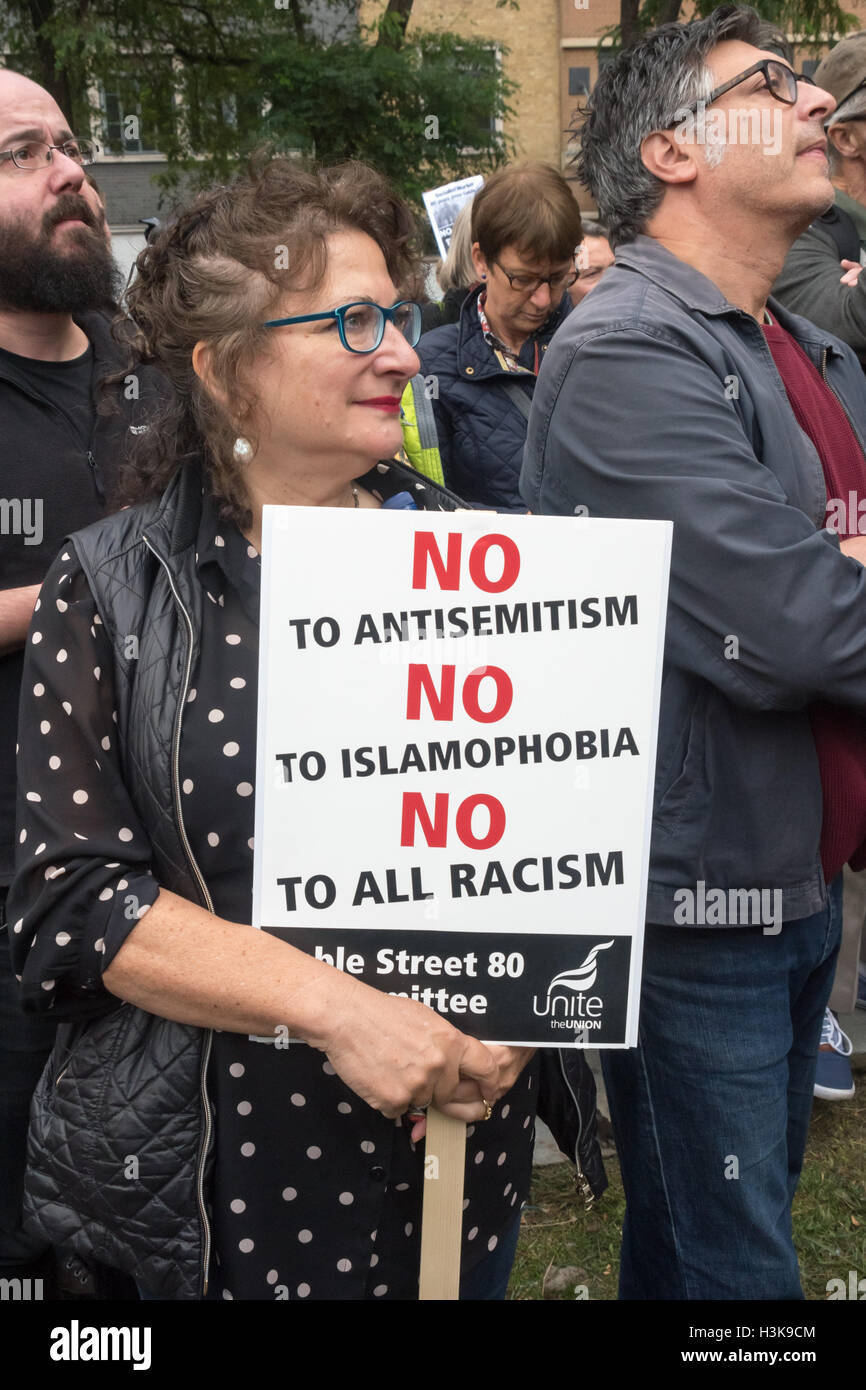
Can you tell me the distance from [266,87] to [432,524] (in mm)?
14517

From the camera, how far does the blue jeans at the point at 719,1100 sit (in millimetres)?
1931

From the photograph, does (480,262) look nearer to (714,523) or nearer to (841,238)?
(841,238)

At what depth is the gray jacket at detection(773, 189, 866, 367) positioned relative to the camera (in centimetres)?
307

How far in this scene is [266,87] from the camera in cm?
1430

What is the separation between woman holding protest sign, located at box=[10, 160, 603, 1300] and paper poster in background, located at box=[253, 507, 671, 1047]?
0.27 feet

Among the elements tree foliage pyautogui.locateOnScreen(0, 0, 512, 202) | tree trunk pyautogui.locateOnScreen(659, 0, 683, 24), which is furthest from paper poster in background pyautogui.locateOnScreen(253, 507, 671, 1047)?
tree foliage pyautogui.locateOnScreen(0, 0, 512, 202)

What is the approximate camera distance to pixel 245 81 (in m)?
14.4

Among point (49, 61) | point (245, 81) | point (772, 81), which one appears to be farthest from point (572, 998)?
point (245, 81)

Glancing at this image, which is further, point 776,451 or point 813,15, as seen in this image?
point 813,15

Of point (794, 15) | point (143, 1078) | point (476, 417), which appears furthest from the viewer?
point (794, 15)

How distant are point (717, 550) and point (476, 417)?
6.59 feet

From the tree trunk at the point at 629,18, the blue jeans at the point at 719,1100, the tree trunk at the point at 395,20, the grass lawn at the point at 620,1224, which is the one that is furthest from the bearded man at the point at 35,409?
the tree trunk at the point at 395,20

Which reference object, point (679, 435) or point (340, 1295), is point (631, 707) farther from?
point (340, 1295)

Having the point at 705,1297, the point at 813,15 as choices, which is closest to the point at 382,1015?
the point at 705,1297
